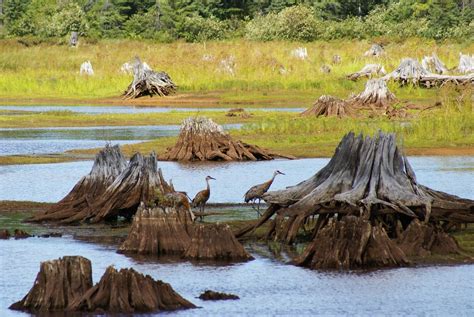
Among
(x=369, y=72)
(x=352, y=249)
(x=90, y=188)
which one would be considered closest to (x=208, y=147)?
(x=90, y=188)

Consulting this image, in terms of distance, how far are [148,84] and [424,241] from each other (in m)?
35.8

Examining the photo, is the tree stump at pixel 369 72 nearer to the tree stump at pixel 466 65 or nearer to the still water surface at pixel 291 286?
the tree stump at pixel 466 65

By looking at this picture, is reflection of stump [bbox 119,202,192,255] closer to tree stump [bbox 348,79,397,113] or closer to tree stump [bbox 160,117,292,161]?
tree stump [bbox 160,117,292,161]

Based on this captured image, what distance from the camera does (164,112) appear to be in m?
45.4

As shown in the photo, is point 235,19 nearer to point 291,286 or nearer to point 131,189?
point 131,189

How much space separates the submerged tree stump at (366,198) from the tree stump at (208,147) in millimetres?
11522

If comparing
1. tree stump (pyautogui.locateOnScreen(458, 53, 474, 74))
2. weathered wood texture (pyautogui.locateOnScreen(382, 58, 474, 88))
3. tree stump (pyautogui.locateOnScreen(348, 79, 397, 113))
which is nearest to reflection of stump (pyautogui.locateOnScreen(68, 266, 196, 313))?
tree stump (pyautogui.locateOnScreen(348, 79, 397, 113))

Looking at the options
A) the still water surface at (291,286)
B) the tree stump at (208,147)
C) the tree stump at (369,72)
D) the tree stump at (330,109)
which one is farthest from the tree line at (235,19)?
the still water surface at (291,286)

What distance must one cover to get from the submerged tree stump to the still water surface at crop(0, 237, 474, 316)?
948 mm

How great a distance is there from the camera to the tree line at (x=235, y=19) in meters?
74.9

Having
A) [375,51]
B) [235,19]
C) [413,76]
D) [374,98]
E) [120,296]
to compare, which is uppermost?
[235,19]

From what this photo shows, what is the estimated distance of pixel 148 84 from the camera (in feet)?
170

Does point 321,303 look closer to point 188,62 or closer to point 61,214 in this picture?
point 61,214

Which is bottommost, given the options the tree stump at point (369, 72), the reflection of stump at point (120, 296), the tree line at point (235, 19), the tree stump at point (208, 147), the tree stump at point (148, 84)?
the reflection of stump at point (120, 296)
